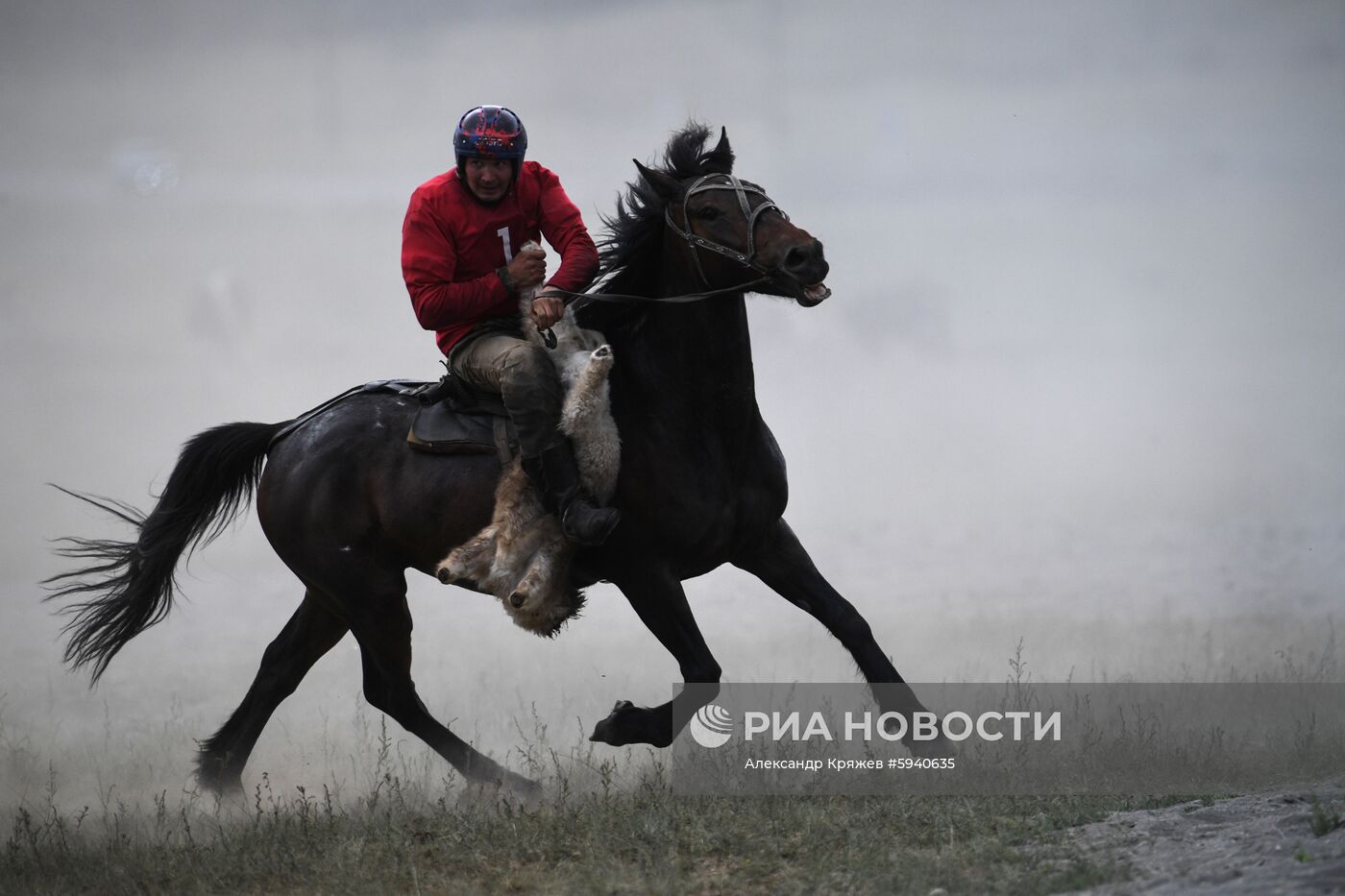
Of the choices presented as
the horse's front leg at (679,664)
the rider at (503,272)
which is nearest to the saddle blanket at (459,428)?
the rider at (503,272)

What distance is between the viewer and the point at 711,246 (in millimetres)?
6203

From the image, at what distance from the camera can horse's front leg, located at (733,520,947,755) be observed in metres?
6.38

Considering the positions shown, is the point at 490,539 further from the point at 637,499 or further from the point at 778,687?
the point at 778,687

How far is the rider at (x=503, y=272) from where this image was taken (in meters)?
6.28

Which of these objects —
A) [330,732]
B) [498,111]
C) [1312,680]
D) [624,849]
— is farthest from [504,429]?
[1312,680]

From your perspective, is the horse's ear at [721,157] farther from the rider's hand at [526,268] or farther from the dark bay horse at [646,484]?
the rider's hand at [526,268]

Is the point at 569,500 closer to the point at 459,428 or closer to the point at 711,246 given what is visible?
the point at 459,428

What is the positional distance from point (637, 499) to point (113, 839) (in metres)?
3.01

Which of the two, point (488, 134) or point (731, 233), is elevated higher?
point (488, 134)

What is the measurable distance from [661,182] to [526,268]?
0.78m

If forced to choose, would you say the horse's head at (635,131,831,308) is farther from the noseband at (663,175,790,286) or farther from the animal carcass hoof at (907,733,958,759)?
the animal carcass hoof at (907,733,958,759)

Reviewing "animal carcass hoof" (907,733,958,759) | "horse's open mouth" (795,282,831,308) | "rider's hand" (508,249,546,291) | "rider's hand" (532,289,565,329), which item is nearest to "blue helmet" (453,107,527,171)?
"rider's hand" (508,249,546,291)

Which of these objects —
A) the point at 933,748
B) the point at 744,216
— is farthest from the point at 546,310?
the point at 933,748

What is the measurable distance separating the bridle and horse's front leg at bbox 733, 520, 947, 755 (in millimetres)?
1200
